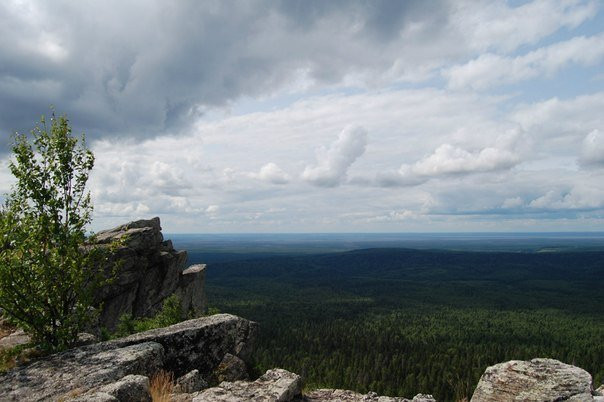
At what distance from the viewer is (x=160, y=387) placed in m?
16.0

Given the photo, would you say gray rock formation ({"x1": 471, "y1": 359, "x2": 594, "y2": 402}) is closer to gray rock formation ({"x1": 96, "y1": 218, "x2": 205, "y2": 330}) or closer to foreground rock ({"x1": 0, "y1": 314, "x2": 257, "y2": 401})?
foreground rock ({"x1": 0, "y1": 314, "x2": 257, "y2": 401})

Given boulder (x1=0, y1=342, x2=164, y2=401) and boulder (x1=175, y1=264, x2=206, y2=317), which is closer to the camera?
boulder (x1=0, y1=342, x2=164, y2=401)

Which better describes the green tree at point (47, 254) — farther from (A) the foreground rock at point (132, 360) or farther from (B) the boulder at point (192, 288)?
(B) the boulder at point (192, 288)

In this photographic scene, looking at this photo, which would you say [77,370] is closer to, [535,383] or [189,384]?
[189,384]

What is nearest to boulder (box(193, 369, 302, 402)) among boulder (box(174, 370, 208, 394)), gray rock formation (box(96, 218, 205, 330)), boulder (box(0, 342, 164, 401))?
boulder (box(174, 370, 208, 394))

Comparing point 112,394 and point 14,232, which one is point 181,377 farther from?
point 14,232

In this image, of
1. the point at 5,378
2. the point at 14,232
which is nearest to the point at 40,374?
the point at 5,378

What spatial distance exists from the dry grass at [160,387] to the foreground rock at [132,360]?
390mm

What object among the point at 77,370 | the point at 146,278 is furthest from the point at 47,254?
the point at 146,278

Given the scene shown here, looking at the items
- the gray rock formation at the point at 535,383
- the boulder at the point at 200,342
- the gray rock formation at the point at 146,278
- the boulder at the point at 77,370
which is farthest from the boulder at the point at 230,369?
the gray rock formation at the point at 146,278

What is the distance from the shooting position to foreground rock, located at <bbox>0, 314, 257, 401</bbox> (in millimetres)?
14820

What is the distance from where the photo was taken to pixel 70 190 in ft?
68.1

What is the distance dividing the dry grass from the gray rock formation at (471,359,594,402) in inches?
431

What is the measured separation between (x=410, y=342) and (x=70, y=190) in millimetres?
196588
